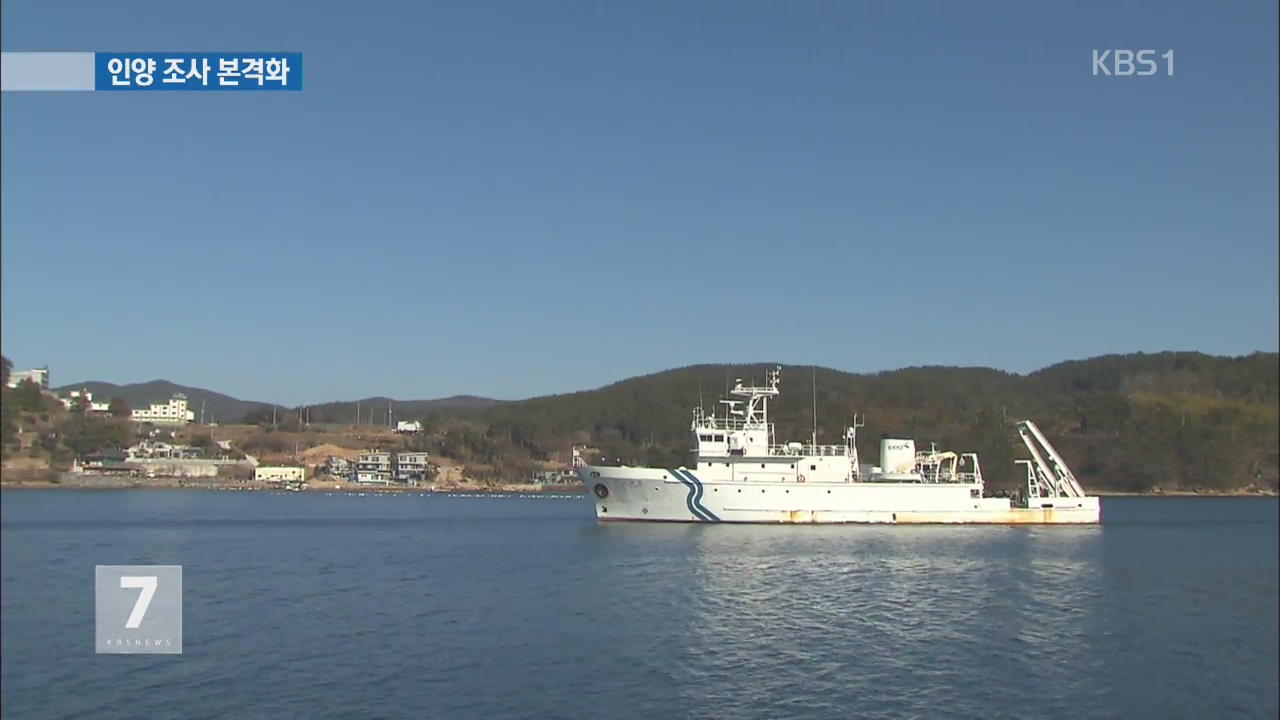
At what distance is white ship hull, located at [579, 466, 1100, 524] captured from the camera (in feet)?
141

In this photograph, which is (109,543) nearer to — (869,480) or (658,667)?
(658,667)

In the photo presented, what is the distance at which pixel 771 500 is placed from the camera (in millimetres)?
43250

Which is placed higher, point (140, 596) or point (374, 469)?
point (140, 596)

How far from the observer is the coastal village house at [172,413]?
108062 mm

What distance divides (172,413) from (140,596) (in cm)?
10971

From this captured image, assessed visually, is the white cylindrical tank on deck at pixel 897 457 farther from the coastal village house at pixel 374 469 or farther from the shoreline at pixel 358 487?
the coastal village house at pixel 374 469

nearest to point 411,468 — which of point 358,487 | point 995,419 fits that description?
point 358,487

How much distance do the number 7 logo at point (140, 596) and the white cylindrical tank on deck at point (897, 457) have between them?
37.6 metres

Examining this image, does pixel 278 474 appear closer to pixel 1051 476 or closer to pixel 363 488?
pixel 363 488

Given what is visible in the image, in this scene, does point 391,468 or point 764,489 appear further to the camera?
point 391,468

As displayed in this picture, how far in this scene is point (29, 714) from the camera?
42.5 feet

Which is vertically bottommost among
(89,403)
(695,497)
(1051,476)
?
(695,497)

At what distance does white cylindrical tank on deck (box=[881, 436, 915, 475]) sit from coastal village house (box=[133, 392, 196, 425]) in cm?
9312

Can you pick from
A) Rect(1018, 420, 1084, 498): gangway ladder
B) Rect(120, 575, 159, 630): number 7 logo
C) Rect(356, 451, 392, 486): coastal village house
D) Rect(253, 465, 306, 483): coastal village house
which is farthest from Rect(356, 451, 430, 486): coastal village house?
Rect(120, 575, 159, 630): number 7 logo
